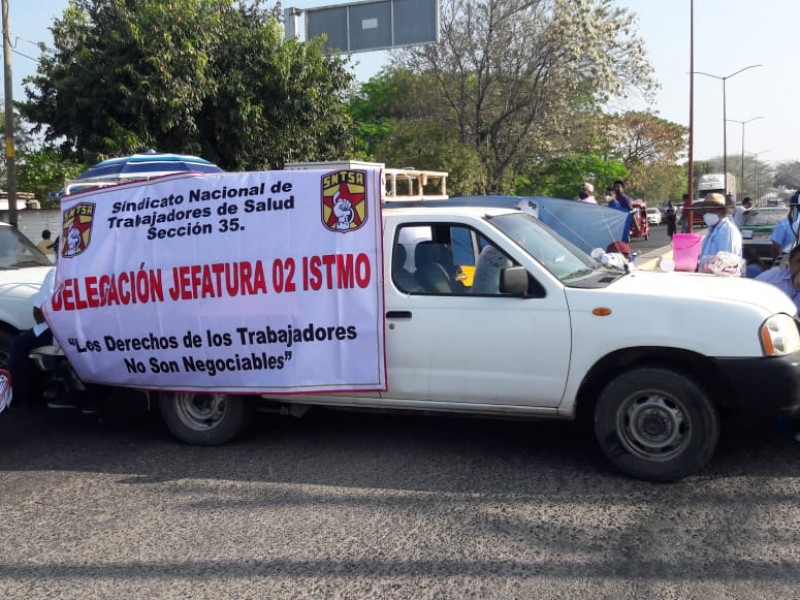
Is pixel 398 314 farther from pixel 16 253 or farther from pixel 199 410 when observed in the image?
pixel 16 253

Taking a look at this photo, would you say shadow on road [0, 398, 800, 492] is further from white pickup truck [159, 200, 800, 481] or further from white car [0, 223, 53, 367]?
white car [0, 223, 53, 367]

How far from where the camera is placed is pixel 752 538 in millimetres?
4445

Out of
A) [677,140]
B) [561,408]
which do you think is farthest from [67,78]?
[677,140]

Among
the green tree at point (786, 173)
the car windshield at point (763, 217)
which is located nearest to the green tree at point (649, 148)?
the car windshield at point (763, 217)

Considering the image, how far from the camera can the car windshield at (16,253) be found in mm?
8511

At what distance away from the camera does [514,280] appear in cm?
538

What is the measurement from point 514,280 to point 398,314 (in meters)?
0.89

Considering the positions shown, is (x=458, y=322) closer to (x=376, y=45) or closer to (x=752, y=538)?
(x=752, y=538)

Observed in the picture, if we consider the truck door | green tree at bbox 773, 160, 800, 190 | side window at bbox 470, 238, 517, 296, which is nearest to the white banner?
the truck door

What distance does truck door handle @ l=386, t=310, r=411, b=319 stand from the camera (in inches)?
227

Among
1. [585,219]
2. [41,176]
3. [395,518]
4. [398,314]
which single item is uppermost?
[41,176]

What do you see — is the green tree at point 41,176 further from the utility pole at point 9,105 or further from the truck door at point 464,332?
the truck door at point 464,332

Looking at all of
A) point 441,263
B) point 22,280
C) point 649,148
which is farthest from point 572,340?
point 649,148

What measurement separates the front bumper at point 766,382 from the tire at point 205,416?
3.48 m
